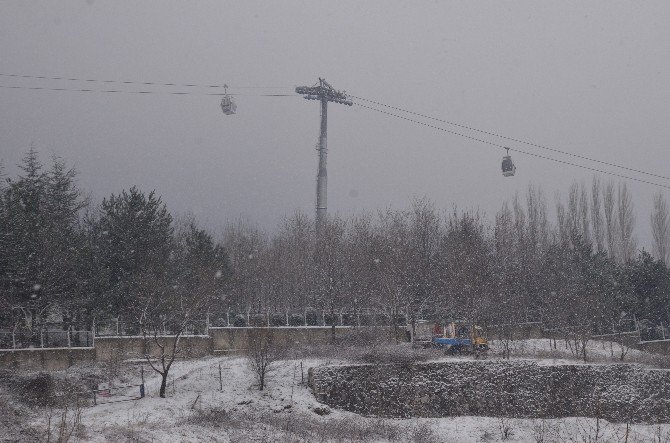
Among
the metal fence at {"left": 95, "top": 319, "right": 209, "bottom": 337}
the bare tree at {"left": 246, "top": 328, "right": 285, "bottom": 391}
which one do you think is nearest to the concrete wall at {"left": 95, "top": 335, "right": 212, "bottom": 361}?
the metal fence at {"left": 95, "top": 319, "right": 209, "bottom": 337}

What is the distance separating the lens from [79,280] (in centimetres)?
2828

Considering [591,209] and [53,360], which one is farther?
[591,209]

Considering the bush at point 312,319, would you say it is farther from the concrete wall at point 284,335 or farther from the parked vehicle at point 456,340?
the parked vehicle at point 456,340

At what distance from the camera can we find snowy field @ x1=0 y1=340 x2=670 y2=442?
59.6 ft

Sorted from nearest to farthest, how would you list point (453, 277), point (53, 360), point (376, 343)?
point (53, 360), point (376, 343), point (453, 277)

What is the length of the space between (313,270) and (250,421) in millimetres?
23058

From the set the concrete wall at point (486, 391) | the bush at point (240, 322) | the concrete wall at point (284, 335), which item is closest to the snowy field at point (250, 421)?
the concrete wall at point (486, 391)

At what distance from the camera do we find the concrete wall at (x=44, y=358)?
24.4 meters

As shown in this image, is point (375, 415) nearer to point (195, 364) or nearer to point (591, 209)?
point (195, 364)

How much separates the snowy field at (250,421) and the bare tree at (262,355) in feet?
1.38

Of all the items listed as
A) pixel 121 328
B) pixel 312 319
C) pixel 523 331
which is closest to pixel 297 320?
pixel 312 319

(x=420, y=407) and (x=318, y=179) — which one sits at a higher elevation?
(x=318, y=179)

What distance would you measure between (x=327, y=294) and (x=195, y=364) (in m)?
11.9

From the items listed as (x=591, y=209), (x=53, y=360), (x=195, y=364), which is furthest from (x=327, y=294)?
(x=591, y=209)
